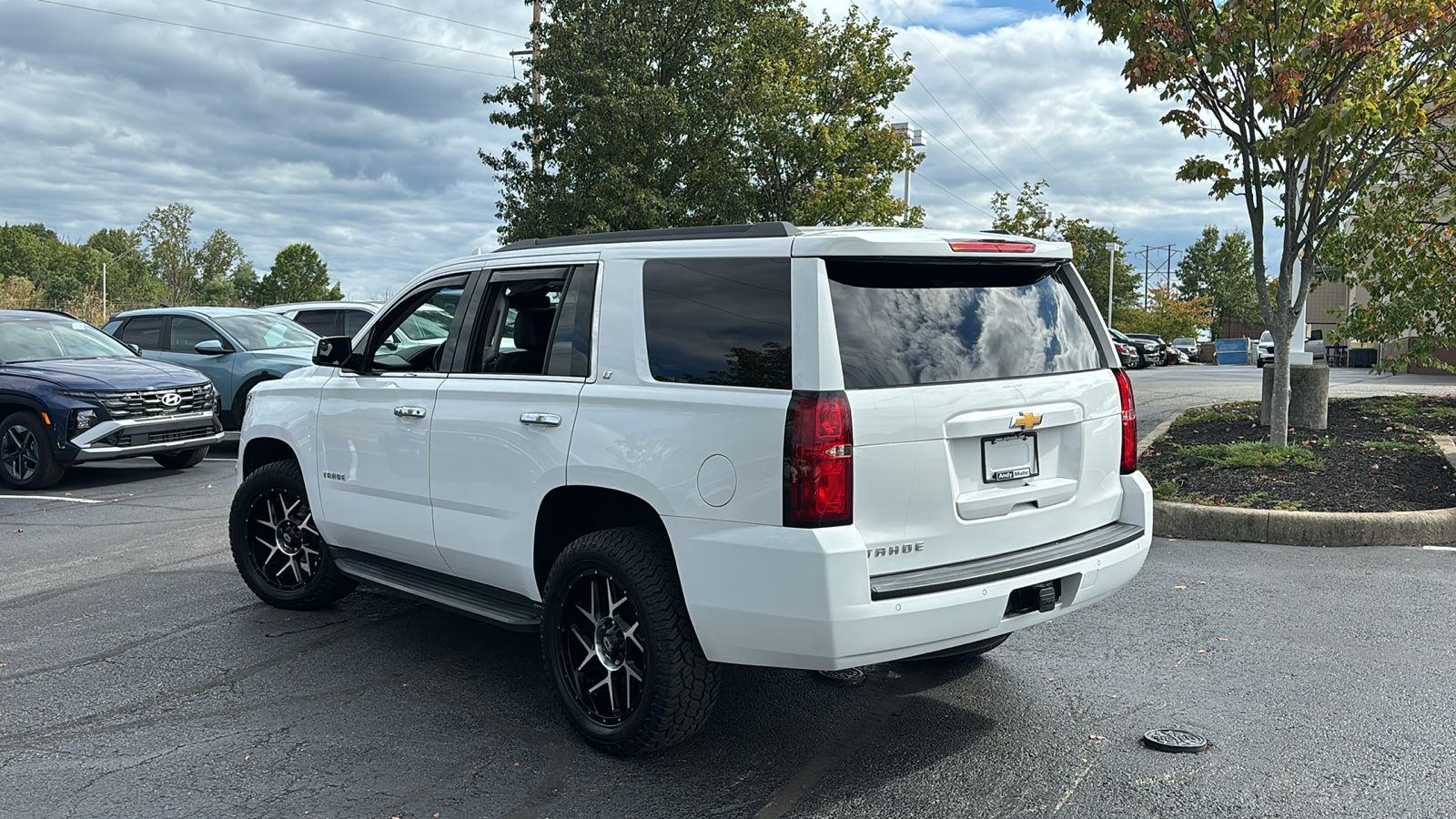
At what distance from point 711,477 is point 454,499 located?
157 cm

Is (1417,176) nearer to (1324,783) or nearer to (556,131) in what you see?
(1324,783)

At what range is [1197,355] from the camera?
2389 inches

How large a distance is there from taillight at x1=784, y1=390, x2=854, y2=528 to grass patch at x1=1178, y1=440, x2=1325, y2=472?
22.7 feet

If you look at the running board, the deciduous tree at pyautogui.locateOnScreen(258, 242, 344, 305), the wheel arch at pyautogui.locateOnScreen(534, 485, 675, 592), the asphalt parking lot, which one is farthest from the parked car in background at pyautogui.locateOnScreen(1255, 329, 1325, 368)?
the deciduous tree at pyautogui.locateOnScreen(258, 242, 344, 305)

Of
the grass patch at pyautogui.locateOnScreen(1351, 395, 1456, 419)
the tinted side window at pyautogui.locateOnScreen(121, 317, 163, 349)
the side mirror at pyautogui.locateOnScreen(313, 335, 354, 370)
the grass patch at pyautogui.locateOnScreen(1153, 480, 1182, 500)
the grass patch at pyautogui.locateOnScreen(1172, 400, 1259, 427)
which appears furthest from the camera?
the tinted side window at pyautogui.locateOnScreen(121, 317, 163, 349)

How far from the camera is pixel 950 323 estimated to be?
151 inches

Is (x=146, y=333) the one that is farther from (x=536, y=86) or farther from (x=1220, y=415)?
(x=536, y=86)

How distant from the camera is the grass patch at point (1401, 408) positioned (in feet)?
40.7

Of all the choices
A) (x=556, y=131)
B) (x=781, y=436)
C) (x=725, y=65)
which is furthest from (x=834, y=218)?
(x=781, y=436)

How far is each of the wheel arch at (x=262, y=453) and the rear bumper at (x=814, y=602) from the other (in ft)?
10.7

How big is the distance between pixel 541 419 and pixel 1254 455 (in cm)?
733

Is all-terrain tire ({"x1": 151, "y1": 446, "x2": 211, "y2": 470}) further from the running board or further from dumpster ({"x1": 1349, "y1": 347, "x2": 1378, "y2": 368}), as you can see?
dumpster ({"x1": 1349, "y1": 347, "x2": 1378, "y2": 368})

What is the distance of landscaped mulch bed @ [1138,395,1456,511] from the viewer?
26.7 ft

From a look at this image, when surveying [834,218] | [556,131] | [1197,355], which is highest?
[556,131]
